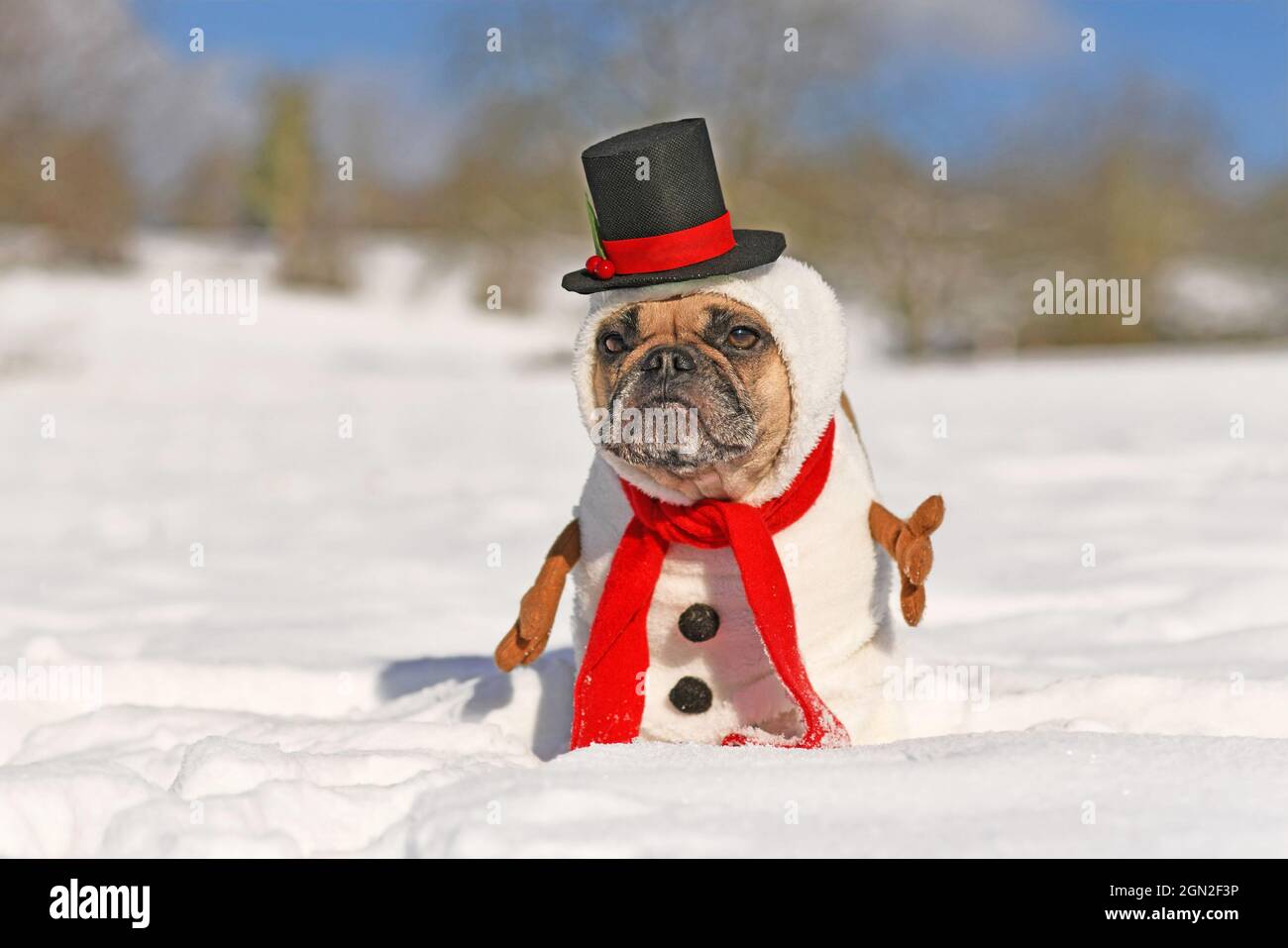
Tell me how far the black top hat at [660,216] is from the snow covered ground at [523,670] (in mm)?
793

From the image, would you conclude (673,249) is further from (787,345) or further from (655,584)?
(655,584)

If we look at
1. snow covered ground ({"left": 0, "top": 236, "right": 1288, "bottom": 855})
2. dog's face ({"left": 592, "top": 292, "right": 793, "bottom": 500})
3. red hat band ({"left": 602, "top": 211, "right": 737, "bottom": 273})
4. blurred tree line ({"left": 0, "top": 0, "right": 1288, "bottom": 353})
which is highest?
blurred tree line ({"left": 0, "top": 0, "right": 1288, "bottom": 353})

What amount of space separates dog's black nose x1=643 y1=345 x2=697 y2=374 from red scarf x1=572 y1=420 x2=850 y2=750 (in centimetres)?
26

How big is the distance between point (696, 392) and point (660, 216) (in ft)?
1.06

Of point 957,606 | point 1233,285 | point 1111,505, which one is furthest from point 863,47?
point 957,606

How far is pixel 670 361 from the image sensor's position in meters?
2.12

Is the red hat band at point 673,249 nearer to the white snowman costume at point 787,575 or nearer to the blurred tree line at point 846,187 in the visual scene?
the white snowman costume at point 787,575

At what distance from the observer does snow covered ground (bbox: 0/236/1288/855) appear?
1.72 meters

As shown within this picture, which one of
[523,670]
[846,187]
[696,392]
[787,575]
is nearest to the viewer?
[696,392]

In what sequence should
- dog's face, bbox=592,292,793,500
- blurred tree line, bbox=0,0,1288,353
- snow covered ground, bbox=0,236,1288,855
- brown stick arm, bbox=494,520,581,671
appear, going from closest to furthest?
snow covered ground, bbox=0,236,1288,855
dog's face, bbox=592,292,793,500
brown stick arm, bbox=494,520,581,671
blurred tree line, bbox=0,0,1288,353

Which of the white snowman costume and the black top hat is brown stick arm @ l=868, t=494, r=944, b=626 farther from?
the black top hat

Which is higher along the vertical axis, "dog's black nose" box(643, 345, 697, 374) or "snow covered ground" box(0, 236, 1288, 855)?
"dog's black nose" box(643, 345, 697, 374)

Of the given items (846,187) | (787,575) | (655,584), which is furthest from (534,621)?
(846,187)

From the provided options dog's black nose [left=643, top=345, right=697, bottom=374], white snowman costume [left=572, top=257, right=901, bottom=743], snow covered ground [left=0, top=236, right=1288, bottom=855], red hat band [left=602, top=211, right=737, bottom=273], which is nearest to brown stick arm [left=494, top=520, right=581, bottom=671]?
white snowman costume [left=572, top=257, right=901, bottom=743]
